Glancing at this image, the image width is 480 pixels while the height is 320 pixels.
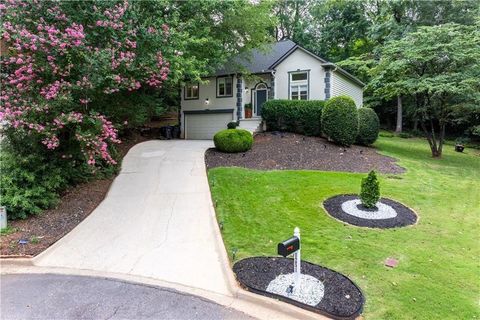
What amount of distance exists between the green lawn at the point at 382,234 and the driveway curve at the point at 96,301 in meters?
1.57

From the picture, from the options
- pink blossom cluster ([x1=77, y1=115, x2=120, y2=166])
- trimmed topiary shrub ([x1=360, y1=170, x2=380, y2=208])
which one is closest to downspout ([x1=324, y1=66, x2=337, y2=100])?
trimmed topiary shrub ([x1=360, y1=170, x2=380, y2=208])

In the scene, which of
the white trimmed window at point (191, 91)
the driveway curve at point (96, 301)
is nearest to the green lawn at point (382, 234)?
the driveway curve at point (96, 301)

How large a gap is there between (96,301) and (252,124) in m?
14.2

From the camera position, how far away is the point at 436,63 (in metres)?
13.8

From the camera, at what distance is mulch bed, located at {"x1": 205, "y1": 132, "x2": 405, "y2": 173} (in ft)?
37.3

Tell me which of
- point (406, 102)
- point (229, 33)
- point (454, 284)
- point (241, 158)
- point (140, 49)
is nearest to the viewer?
point (454, 284)

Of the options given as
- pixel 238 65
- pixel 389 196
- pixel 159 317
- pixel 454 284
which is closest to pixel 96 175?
pixel 159 317

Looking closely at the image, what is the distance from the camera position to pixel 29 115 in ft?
23.3

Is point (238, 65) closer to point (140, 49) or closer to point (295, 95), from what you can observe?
point (295, 95)

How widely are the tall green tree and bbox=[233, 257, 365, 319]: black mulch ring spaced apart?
1042cm

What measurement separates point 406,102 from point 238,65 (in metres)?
16.3

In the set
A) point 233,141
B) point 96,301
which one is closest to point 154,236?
point 96,301

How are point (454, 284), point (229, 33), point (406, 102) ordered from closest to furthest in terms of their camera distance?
point (454, 284)
point (229, 33)
point (406, 102)

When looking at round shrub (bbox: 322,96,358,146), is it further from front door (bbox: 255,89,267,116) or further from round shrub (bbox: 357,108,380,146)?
front door (bbox: 255,89,267,116)
